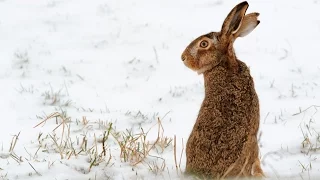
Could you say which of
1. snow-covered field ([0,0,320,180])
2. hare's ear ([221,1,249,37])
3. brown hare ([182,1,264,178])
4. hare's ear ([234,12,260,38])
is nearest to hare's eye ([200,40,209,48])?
brown hare ([182,1,264,178])

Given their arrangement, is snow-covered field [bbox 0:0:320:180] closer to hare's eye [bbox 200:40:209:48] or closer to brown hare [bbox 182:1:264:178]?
brown hare [bbox 182:1:264:178]

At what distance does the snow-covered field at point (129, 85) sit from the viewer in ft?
16.8

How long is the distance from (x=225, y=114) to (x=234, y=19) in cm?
68

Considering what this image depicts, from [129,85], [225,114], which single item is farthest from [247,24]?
[129,85]

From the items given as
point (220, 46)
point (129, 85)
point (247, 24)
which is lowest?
point (129, 85)

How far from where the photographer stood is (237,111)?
13.9 feet

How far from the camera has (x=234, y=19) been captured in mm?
4402

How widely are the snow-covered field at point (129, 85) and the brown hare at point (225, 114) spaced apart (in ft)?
0.86

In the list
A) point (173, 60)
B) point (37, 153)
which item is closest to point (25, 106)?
point (37, 153)

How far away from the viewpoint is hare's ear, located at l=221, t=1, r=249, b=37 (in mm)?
4367

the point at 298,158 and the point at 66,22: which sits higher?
the point at 66,22

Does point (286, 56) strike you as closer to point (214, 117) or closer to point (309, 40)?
point (309, 40)

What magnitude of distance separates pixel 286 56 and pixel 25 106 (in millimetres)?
3833

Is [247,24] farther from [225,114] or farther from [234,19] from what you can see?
[225,114]
